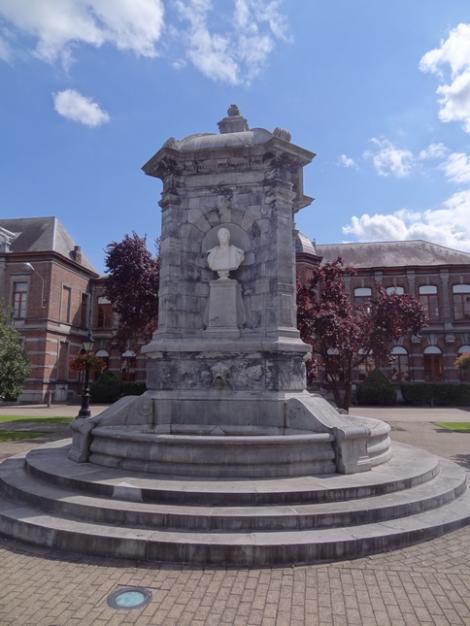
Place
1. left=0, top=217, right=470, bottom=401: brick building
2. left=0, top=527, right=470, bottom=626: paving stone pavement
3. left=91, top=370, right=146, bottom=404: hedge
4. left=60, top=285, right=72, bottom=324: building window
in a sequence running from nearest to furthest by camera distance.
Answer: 1. left=0, top=527, right=470, bottom=626: paving stone pavement
2. left=91, top=370, right=146, bottom=404: hedge
3. left=0, top=217, right=470, bottom=401: brick building
4. left=60, top=285, right=72, bottom=324: building window

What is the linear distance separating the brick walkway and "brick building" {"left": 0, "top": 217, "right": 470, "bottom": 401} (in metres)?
31.1

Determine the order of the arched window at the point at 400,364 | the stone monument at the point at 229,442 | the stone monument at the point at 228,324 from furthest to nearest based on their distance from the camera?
the arched window at the point at 400,364
the stone monument at the point at 228,324
the stone monument at the point at 229,442

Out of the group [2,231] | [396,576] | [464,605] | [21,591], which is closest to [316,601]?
[396,576]

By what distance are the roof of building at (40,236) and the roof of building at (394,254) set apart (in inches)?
929

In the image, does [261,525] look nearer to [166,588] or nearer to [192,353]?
[166,588]

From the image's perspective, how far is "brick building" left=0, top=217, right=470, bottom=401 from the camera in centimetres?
3541

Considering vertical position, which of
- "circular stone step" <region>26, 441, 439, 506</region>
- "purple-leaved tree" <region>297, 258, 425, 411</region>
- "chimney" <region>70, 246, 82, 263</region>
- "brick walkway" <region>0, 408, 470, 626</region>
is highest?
"chimney" <region>70, 246, 82, 263</region>

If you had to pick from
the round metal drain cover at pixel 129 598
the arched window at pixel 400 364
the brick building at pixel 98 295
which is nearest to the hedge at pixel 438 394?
the brick building at pixel 98 295

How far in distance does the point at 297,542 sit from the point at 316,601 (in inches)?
29.9

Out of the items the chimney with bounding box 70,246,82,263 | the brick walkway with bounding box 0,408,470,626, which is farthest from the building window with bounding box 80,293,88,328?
the brick walkway with bounding box 0,408,470,626

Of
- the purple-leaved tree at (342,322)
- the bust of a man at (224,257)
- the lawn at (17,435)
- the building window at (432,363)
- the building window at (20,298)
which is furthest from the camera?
the building window at (432,363)

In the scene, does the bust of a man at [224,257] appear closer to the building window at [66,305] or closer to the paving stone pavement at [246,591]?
the paving stone pavement at [246,591]

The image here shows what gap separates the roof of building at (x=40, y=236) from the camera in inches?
1453

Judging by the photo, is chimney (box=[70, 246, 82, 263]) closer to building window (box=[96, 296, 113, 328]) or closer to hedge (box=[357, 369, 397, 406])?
building window (box=[96, 296, 113, 328])
